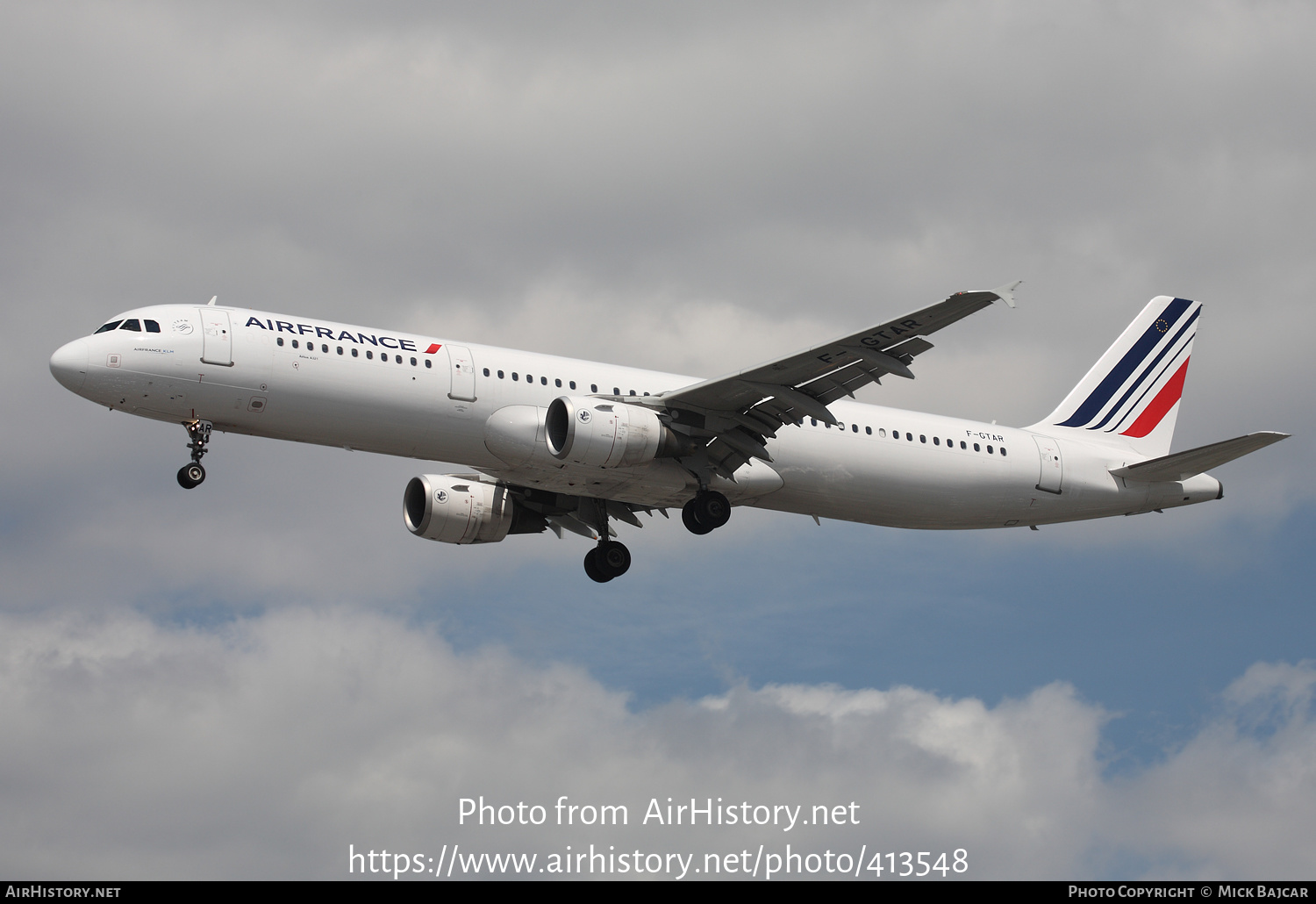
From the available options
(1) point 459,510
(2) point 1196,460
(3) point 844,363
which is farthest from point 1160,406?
(1) point 459,510

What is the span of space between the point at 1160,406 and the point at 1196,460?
6182mm

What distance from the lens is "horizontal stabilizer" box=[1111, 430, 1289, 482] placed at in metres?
38.6

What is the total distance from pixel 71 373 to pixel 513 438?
10199 millimetres

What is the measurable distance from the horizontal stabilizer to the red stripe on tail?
2869mm

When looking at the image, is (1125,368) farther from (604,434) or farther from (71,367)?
(71,367)

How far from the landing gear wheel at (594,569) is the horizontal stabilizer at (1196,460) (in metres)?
15.2

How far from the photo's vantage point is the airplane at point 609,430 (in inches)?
1373

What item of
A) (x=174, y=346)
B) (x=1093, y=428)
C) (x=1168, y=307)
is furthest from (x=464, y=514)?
(x=1168, y=307)

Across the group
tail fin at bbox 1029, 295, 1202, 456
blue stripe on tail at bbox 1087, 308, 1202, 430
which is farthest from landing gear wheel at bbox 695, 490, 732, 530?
blue stripe on tail at bbox 1087, 308, 1202, 430

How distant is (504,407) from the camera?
36812 millimetres

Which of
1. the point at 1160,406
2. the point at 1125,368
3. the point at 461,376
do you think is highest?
the point at 1125,368

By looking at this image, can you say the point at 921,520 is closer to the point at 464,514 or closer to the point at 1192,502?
the point at 1192,502

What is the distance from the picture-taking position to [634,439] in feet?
120

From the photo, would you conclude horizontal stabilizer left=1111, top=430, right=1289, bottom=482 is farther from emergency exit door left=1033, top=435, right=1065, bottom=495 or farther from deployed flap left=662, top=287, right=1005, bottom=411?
deployed flap left=662, top=287, right=1005, bottom=411
